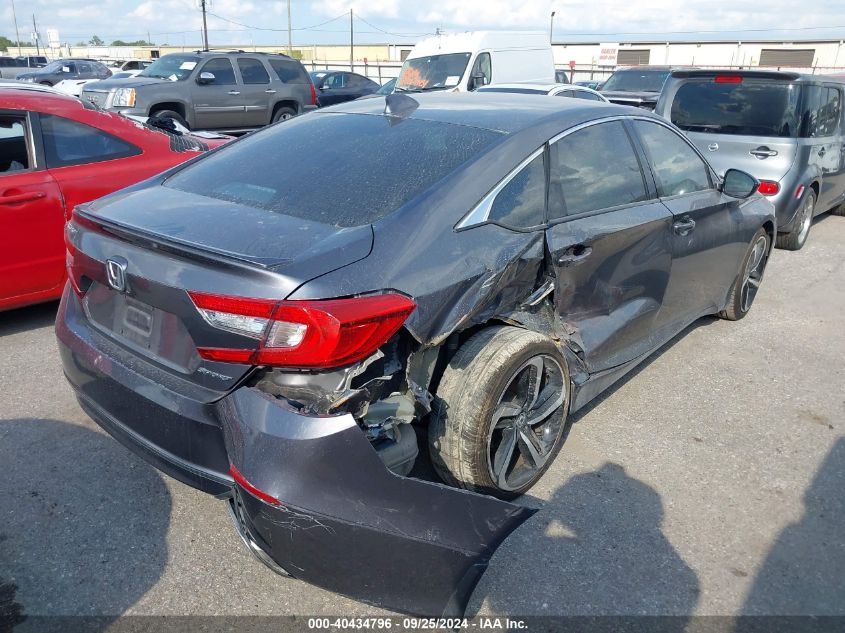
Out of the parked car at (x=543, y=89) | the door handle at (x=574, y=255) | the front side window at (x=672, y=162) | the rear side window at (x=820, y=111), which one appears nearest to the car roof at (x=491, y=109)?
the front side window at (x=672, y=162)

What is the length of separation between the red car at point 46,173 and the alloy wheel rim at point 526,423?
3304 mm

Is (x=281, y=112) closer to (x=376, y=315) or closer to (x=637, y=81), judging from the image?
(x=637, y=81)

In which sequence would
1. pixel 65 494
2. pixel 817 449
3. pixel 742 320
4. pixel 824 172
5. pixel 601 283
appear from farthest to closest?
pixel 824 172
pixel 742 320
pixel 817 449
pixel 601 283
pixel 65 494

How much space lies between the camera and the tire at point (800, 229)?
7527 millimetres

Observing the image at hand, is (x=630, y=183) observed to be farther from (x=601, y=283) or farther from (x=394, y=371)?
(x=394, y=371)

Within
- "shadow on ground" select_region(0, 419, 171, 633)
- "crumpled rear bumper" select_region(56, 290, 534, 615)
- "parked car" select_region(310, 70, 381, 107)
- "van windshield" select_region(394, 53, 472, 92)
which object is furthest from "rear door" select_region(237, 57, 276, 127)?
"crumpled rear bumper" select_region(56, 290, 534, 615)

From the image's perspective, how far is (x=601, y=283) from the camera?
3381mm

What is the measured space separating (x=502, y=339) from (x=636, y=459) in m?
1.17

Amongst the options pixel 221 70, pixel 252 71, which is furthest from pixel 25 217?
pixel 252 71

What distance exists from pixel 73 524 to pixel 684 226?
10.9ft

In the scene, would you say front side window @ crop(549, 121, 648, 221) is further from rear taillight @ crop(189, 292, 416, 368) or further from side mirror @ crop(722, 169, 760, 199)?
rear taillight @ crop(189, 292, 416, 368)

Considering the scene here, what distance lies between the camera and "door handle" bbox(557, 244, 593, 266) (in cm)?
308

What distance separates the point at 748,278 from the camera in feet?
17.6

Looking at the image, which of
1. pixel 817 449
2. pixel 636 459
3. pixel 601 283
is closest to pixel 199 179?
pixel 601 283
